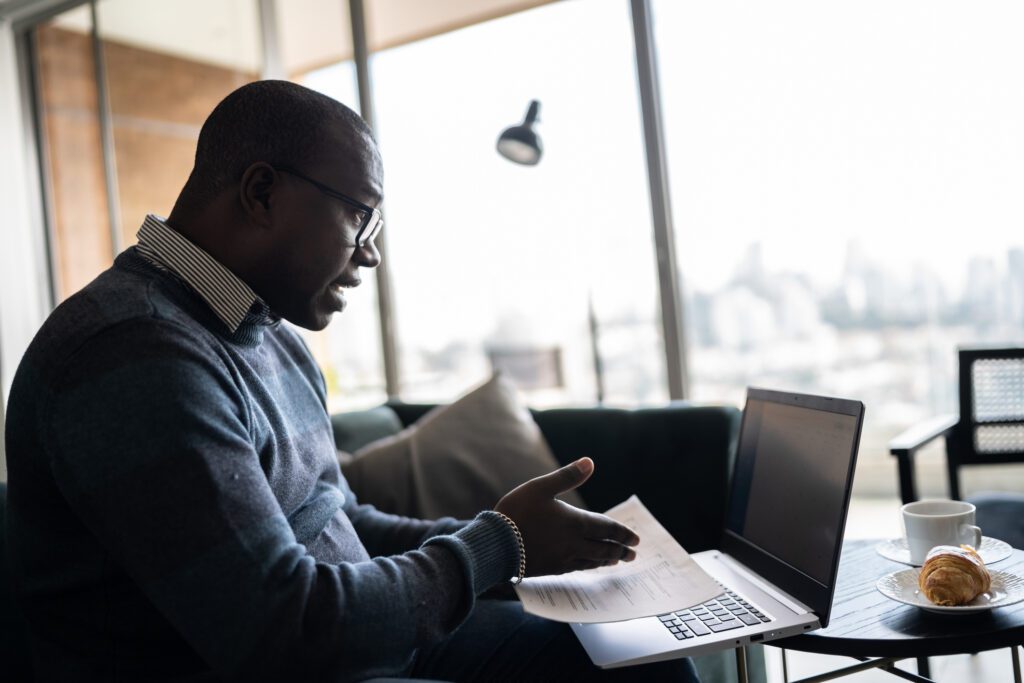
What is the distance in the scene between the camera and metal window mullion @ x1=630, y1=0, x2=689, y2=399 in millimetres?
2934

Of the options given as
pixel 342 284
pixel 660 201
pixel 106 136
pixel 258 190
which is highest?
pixel 106 136

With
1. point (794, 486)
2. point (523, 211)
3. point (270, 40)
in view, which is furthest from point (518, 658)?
point (270, 40)

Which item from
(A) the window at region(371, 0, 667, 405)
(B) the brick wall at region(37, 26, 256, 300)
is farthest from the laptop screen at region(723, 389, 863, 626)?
(B) the brick wall at region(37, 26, 256, 300)

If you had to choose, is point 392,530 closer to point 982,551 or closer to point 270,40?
point 982,551

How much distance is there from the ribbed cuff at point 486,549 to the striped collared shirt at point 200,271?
1.31 feet

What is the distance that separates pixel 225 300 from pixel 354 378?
3.07 metres

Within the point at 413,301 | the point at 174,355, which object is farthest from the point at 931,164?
the point at 174,355

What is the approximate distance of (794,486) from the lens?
1184 millimetres

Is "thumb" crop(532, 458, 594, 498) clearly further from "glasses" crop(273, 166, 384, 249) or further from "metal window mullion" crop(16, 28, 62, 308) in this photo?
"metal window mullion" crop(16, 28, 62, 308)

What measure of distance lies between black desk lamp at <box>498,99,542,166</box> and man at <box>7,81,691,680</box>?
1.14 meters

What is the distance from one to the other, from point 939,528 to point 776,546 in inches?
9.4

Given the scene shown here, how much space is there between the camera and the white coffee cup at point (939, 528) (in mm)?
1199

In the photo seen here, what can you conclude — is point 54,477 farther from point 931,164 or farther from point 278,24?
point 278,24

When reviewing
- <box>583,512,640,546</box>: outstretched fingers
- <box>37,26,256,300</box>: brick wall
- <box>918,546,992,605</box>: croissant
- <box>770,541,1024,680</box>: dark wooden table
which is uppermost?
<box>37,26,256,300</box>: brick wall
